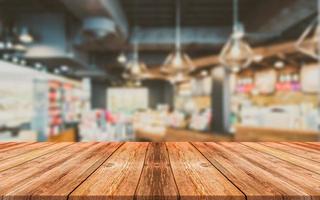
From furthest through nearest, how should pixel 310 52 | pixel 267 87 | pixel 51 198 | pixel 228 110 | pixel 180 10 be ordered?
pixel 267 87
pixel 228 110
pixel 180 10
pixel 310 52
pixel 51 198

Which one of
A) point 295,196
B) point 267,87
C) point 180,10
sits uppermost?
point 180,10

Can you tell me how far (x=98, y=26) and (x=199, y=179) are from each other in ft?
11.0

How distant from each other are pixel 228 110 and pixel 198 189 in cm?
560

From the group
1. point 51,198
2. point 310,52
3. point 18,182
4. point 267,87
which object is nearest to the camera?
point 51,198

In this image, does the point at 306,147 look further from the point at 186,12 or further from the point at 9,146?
the point at 186,12

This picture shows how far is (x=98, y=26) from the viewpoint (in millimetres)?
3844

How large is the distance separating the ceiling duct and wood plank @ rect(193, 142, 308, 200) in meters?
3.04

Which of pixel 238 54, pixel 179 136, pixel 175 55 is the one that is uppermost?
pixel 175 55

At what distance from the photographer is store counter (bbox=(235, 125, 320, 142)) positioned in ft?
13.6

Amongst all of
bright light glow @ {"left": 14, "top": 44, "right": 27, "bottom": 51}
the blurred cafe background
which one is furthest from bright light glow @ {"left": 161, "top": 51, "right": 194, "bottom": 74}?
bright light glow @ {"left": 14, "top": 44, "right": 27, "bottom": 51}

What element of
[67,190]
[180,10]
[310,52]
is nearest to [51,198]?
[67,190]

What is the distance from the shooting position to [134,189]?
0.81m

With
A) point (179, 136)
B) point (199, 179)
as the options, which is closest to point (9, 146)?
point (199, 179)

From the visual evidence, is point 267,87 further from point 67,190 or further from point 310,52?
point 67,190
